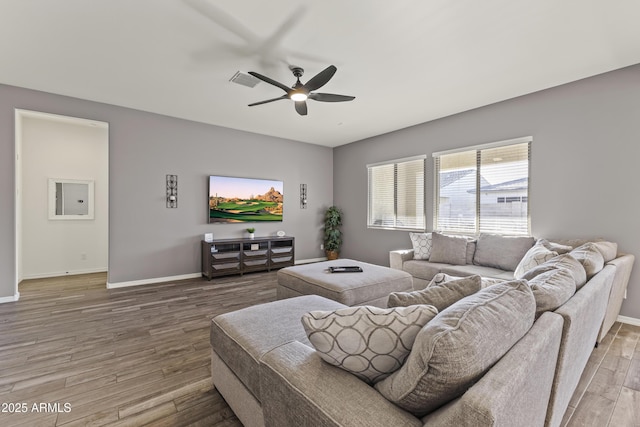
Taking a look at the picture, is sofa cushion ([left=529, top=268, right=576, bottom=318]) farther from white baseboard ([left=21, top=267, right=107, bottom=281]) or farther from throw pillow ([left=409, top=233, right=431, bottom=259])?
white baseboard ([left=21, top=267, right=107, bottom=281])

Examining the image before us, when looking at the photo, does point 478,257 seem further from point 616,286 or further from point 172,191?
point 172,191

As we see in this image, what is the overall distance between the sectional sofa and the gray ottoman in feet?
3.74

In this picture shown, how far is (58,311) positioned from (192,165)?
2.70 meters

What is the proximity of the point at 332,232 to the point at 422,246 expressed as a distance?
2.54 metres

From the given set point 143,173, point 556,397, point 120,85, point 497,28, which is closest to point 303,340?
point 556,397

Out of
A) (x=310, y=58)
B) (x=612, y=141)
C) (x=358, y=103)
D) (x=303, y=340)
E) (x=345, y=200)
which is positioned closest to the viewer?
(x=303, y=340)

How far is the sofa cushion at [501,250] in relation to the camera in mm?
3536

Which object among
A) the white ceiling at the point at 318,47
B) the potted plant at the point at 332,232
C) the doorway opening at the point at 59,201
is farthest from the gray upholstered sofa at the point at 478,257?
the doorway opening at the point at 59,201

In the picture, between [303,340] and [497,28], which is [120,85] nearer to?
[303,340]

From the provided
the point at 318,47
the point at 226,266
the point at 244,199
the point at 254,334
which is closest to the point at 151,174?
the point at 244,199

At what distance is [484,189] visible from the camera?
4.30 metres

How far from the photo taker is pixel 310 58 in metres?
2.95

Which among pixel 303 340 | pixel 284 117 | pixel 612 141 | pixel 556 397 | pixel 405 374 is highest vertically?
pixel 284 117

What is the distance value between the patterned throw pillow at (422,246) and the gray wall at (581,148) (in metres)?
1.31
